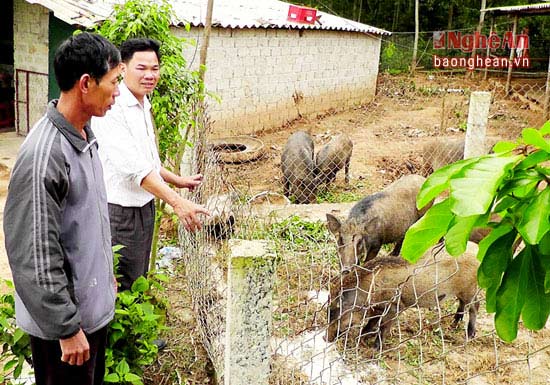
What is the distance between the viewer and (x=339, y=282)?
3.99 meters

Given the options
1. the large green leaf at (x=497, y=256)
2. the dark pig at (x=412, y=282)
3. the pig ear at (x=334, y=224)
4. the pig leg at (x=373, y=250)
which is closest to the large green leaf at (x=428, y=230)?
the large green leaf at (x=497, y=256)

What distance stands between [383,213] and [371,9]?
27136 mm

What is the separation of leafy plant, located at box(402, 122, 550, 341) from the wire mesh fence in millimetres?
892

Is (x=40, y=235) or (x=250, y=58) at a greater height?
Result: (x=250, y=58)

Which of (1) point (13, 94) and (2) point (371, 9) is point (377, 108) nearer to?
(1) point (13, 94)

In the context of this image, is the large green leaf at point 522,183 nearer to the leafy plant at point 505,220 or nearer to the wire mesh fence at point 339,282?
the leafy plant at point 505,220

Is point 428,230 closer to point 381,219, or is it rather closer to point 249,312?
point 249,312

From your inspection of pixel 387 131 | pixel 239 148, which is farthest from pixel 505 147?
pixel 387 131

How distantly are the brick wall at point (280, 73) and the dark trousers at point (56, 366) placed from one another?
8.13m

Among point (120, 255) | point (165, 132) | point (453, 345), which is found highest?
point (165, 132)

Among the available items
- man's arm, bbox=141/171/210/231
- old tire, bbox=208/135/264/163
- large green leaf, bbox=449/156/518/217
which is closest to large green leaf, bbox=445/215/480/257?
large green leaf, bbox=449/156/518/217

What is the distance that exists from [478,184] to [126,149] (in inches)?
89.9

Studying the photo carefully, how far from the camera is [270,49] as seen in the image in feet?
41.6

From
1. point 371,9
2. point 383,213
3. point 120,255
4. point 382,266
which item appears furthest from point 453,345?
point 371,9
